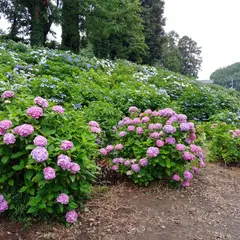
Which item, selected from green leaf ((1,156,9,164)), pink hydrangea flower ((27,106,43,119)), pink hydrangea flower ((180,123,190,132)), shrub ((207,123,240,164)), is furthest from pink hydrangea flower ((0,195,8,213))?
shrub ((207,123,240,164))

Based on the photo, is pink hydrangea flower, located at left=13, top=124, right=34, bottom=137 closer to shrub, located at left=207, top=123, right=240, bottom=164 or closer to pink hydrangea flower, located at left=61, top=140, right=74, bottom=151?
pink hydrangea flower, located at left=61, top=140, right=74, bottom=151

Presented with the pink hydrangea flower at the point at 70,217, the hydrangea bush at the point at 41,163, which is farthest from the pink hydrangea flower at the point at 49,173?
the pink hydrangea flower at the point at 70,217

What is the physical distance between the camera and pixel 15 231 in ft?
6.00

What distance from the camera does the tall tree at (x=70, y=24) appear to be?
13.0 m

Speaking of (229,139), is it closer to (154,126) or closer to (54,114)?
(154,126)

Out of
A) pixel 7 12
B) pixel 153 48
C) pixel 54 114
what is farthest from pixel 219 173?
pixel 153 48

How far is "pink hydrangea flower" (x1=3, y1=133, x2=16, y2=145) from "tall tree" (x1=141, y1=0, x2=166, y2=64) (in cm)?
1987

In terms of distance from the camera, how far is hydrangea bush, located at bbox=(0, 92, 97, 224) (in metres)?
1.77

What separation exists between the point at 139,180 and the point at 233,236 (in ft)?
3.27

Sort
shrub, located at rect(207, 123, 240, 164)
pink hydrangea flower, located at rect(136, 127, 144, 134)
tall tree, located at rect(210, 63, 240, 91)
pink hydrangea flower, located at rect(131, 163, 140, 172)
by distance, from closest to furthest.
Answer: pink hydrangea flower, located at rect(131, 163, 140, 172)
pink hydrangea flower, located at rect(136, 127, 144, 134)
shrub, located at rect(207, 123, 240, 164)
tall tree, located at rect(210, 63, 240, 91)

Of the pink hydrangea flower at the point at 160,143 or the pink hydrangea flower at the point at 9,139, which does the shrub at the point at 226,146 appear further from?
the pink hydrangea flower at the point at 9,139

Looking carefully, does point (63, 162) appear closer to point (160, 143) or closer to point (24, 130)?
point (24, 130)

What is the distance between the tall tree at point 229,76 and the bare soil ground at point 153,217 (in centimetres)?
5772

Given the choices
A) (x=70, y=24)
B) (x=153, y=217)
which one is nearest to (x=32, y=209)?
(x=153, y=217)
